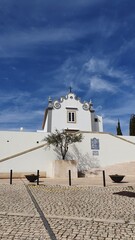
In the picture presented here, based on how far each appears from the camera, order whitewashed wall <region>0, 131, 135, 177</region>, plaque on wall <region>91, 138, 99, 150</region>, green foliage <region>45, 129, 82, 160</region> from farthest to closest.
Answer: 1. plaque on wall <region>91, 138, 99, 150</region>
2. whitewashed wall <region>0, 131, 135, 177</region>
3. green foliage <region>45, 129, 82, 160</region>

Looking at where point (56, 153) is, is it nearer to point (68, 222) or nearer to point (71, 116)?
point (71, 116)

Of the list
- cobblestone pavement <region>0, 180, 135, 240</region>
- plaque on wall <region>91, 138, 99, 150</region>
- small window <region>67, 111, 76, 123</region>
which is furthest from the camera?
small window <region>67, 111, 76, 123</region>

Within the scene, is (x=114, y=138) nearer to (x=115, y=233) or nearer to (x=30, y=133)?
(x=30, y=133)

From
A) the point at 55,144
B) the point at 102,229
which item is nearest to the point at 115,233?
the point at 102,229

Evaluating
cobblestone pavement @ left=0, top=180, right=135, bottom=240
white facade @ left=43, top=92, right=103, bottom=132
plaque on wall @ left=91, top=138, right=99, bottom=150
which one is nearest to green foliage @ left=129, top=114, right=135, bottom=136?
white facade @ left=43, top=92, right=103, bottom=132

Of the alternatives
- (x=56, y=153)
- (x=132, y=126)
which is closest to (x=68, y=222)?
(x=56, y=153)

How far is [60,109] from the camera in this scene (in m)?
36.2

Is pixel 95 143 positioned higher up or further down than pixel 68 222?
higher up

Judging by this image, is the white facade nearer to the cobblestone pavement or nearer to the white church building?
the white church building

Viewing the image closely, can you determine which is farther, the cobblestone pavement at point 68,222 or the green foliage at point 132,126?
the green foliage at point 132,126

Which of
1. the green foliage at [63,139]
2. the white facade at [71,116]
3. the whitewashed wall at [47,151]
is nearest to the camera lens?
the green foliage at [63,139]

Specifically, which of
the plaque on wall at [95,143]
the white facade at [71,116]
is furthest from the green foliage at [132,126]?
the plaque on wall at [95,143]

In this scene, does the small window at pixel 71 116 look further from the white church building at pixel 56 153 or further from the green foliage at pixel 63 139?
the green foliage at pixel 63 139

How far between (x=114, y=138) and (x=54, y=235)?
966 inches
